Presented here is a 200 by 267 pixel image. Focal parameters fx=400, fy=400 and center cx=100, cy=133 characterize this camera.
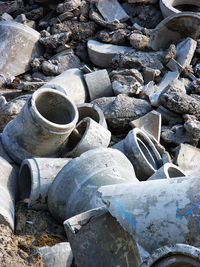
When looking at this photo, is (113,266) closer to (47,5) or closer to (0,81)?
(0,81)

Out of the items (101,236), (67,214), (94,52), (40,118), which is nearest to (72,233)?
(101,236)

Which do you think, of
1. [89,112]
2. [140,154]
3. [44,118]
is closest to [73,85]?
[89,112]

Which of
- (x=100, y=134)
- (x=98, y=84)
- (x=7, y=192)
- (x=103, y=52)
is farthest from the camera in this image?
(x=103, y=52)

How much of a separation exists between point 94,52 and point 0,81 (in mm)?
1821

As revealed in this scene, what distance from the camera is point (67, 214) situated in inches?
148

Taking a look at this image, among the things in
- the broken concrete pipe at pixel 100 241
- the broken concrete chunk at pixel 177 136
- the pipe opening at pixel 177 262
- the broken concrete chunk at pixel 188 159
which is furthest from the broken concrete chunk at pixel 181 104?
the pipe opening at pixel 177 262

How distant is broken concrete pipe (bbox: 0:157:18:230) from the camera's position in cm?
362

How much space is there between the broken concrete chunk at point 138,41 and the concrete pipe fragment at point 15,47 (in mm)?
1956

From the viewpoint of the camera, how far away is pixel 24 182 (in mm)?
4402

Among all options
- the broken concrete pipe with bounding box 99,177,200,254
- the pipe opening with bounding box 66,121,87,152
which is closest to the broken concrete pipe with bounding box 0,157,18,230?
the pipe opening with bounding box 66,121,87,152

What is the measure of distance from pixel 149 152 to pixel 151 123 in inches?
27.5

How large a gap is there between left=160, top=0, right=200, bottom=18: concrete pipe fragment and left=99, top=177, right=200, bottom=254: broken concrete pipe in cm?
545

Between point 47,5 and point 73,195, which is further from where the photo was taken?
point 47,5

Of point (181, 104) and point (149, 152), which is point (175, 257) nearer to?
point (149, 152)
